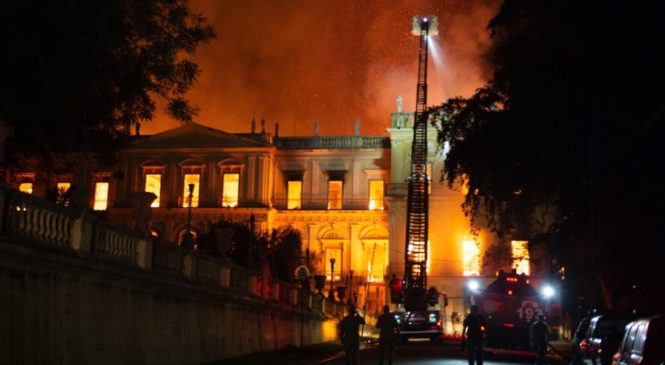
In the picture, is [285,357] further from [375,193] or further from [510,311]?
[375,193]

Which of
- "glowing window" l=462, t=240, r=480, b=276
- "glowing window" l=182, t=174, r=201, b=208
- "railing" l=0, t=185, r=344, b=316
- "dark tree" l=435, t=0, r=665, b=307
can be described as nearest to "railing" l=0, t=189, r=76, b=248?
"railing" l=0, t=185, r=344, b=316

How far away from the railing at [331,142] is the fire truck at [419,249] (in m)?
11.0

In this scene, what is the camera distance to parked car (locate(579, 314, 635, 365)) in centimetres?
2061

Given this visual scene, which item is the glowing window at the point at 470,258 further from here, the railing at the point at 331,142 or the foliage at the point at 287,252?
the foliage at the point at 287,252

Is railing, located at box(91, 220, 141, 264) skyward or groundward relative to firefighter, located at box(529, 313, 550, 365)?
skyward

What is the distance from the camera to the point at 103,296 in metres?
17.9

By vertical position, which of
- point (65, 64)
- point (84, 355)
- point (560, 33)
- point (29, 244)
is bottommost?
point (84, 355)

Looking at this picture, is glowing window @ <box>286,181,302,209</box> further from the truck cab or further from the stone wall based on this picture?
the stone wall

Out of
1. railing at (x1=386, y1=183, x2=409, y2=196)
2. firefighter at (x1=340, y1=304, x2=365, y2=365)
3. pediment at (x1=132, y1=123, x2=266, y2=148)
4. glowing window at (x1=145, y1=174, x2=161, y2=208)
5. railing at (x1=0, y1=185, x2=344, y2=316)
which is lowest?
firefighter at (x1=340, y1=304, x2=365, y2=365)

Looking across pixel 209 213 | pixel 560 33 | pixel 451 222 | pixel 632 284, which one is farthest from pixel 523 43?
pixel 209 213

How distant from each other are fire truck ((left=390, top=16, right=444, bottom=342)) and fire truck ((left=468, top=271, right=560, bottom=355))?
738 centimetres

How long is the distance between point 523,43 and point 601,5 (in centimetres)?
345

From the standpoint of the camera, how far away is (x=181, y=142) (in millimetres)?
88688

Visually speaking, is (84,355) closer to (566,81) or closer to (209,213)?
(566,81)
